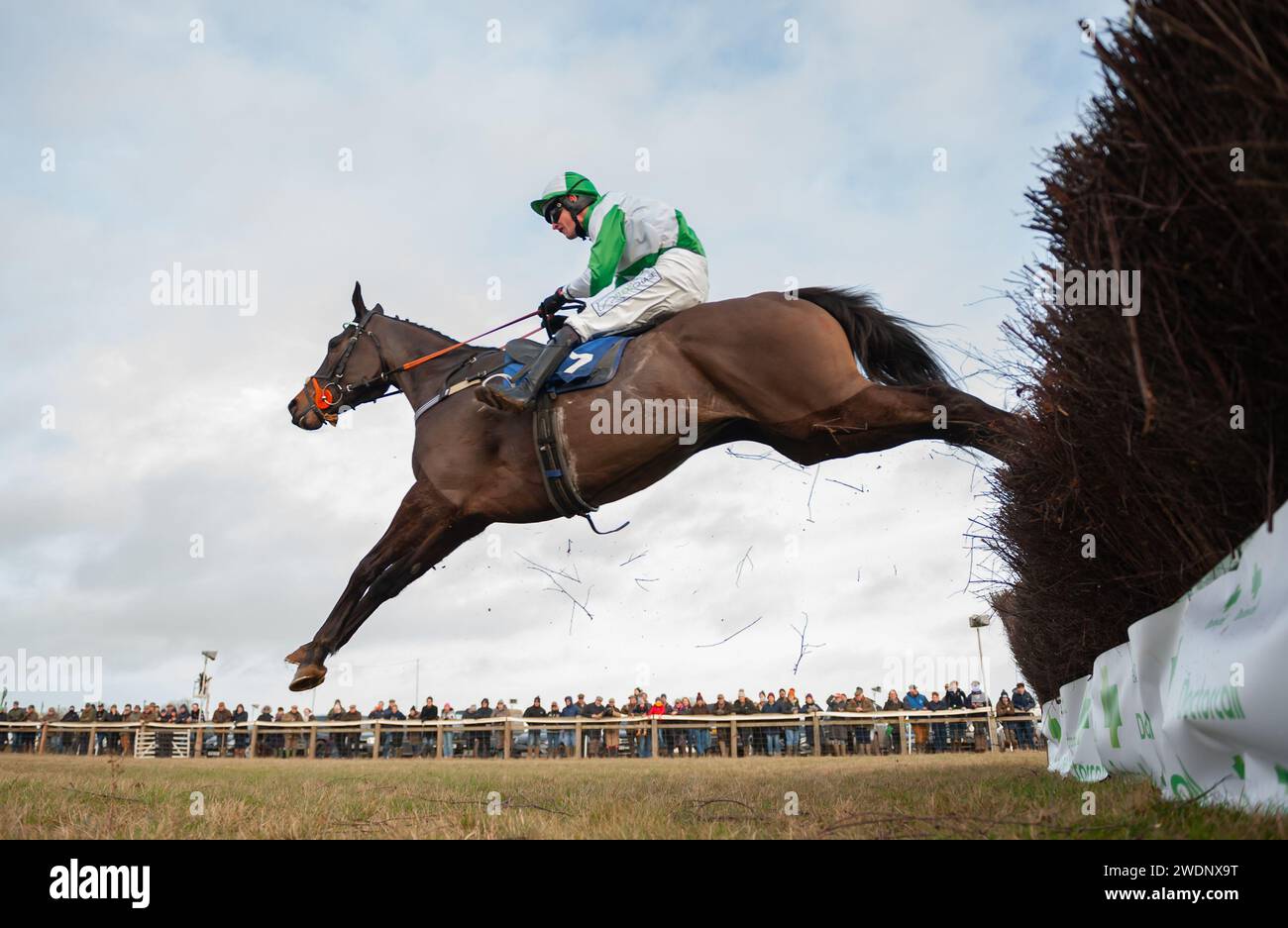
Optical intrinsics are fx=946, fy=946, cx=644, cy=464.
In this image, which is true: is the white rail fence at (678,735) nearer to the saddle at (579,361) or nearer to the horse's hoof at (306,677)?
the horse's hoof at (306,677)

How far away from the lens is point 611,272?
6277mm

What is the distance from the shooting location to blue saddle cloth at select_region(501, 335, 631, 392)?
595 centimetres

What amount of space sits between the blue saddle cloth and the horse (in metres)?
0.06

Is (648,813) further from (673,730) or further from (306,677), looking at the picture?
(673,730)

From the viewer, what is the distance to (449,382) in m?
6.79

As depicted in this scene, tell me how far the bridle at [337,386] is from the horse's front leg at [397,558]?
4.46 feet

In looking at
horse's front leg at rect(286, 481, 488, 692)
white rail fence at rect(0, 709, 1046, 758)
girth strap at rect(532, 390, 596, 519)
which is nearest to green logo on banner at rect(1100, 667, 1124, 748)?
girth strap at rect(532, 390, 596, 519)

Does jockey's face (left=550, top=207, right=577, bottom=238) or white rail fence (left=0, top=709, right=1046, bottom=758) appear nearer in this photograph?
jockey's face (left=550, top=207, right=577, bottom=238)

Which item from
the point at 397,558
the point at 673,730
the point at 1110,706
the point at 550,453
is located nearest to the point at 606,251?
the point at 550,453

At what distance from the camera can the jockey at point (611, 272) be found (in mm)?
5945

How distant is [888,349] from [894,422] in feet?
1.98

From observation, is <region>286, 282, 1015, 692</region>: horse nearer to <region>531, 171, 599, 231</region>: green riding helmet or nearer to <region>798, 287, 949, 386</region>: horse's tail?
<region>798, 287, 949, 386</region>: horse's tail

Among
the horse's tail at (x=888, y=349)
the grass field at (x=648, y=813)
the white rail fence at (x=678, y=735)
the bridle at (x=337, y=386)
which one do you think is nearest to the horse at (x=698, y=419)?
the horse's tail at (x=888, y=349)
